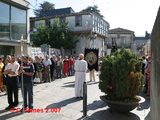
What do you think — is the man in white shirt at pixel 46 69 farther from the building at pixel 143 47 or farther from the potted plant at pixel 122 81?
the potted plant at pixel 122 81

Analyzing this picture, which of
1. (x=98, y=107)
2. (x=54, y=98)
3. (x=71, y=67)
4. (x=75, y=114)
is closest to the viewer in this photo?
(x=75, y=114)

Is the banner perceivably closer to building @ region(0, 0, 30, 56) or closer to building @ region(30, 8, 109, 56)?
building @ region(0, 0, 30, 56)

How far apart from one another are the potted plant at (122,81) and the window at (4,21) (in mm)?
12220

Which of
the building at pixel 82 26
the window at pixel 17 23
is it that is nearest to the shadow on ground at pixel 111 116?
the window at pixel 17 23

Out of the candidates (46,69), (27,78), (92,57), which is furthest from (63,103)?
(92,57)

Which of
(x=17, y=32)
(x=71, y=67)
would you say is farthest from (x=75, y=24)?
(x=17, y=32)

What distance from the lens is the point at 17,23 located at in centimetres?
2275

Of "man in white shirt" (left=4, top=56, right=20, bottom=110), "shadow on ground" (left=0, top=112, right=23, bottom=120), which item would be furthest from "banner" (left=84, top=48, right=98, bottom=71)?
"shadow on ground" (left=0, top=112, right=23, bottom=120)

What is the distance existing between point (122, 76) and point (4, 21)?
13437mm

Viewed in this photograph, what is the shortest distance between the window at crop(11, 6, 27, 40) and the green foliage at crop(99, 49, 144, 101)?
526 inches

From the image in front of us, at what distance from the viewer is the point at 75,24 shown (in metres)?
44.7

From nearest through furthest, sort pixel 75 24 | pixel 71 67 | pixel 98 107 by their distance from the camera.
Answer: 1. pixel 98 107
2. pixel 71 67
3. pixel 75 24

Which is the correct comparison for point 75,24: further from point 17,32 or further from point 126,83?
point 126,83

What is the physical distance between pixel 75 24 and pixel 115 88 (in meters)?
35.6
